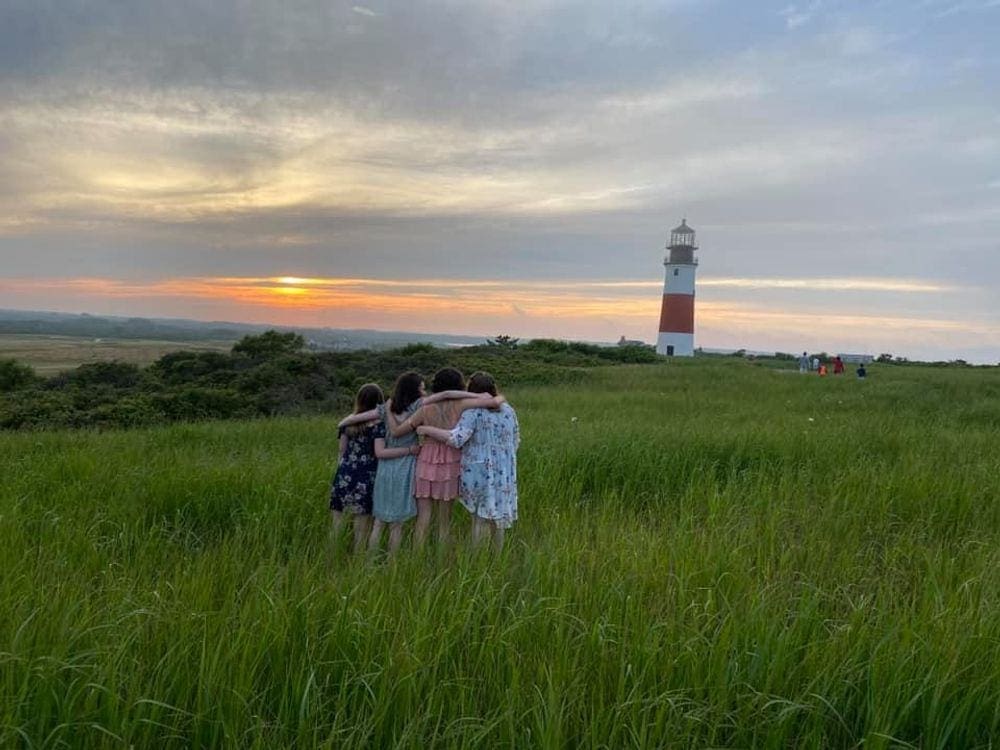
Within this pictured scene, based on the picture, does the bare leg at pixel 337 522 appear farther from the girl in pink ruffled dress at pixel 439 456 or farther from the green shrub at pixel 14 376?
the green shrub at pixel 14 376

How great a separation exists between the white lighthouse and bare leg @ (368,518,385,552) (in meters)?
43.9

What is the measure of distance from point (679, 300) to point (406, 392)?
4613cm

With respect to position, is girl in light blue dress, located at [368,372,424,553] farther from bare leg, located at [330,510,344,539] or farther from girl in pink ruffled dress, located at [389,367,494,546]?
bare leg, located at [330,510,344,539]

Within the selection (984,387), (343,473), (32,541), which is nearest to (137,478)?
(32,541)

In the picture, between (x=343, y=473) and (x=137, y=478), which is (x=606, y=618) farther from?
(x=137, y=478)

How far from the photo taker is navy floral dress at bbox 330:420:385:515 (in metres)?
5.09

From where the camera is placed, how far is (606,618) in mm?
3105

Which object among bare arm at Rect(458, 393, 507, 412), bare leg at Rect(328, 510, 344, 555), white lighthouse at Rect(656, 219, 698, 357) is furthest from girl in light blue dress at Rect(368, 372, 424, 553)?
white lighthouse at Rect(656, 219, 698, 357)

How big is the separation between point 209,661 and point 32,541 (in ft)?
8.21

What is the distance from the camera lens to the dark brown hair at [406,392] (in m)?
5.12

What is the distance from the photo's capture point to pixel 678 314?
48.4m

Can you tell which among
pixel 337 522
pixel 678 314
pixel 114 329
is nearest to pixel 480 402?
pixel 337 522

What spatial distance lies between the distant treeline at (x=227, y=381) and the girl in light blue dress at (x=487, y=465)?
11.4 m

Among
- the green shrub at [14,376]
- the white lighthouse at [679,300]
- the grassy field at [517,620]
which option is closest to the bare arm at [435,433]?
the grassy field at [517,620]
